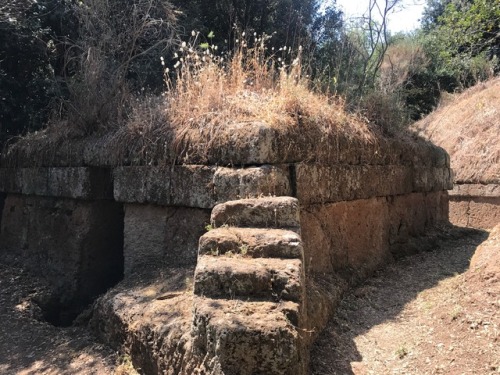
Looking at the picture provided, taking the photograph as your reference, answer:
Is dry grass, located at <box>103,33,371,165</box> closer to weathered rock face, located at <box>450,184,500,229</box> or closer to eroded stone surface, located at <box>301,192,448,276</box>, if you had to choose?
eroded stone surface, located at <box>301,192,448,276</box>

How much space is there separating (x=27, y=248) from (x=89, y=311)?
2.28m

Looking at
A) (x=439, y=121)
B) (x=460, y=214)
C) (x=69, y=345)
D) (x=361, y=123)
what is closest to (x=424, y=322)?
(x=361, y=123)

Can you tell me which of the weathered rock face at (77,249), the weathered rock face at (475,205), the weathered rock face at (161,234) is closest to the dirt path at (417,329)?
the weathered rock face at (161,234)

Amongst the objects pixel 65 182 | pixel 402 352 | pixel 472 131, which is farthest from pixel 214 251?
pixel 472 131

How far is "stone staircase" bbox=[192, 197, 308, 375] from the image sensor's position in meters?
2.20

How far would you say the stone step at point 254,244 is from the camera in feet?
9.49

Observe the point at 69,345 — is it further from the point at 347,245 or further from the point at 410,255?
the point at 410,255

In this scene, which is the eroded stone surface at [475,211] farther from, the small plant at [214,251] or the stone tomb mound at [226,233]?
the small plant at [214,251]

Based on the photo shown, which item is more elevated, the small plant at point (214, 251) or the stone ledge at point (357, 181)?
the stone ledge at point (357, 181)

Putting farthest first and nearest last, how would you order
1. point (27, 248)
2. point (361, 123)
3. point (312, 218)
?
point (27, 248) → point (361, 123) → point (312, 218)

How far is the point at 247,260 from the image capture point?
2793 mm

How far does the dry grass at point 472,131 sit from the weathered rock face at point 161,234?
5.86 metres

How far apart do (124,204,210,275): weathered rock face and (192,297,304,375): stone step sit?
A: 5.89 ft

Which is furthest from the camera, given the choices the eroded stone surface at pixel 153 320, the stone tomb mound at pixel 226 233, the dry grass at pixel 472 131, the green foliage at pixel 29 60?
the dry grass at pixel 472 131
